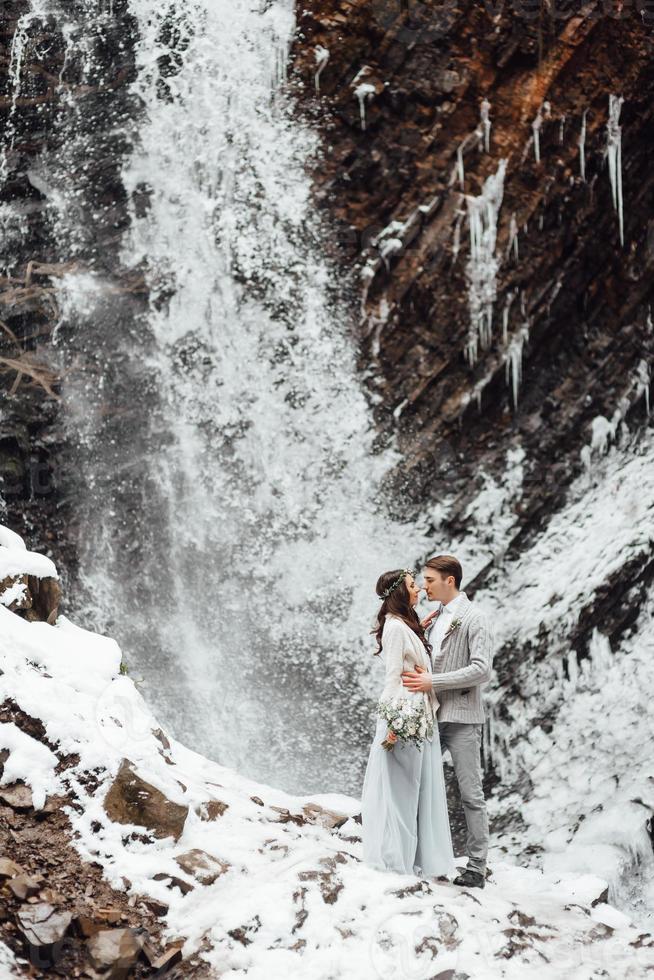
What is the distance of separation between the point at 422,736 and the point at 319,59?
315 inches

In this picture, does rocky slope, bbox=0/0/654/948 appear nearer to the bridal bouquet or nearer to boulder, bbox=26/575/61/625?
boulder, bbox=26/575/61/625

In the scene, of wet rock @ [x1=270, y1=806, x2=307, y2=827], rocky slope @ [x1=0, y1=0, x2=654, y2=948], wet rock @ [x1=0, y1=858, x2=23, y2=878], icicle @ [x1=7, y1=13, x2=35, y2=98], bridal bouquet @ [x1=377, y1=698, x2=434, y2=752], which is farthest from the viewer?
icicle @ [x1=7, y1=13, x2=35, y2=98]

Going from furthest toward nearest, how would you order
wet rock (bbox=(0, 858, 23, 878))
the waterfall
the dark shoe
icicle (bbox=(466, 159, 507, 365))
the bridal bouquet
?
icicle (bbox=(466, 159, 507, 365)) → the waterfall → the dark shoe → the bridal bouquet → wet rock (bbox=(0, 858, 23, 878))

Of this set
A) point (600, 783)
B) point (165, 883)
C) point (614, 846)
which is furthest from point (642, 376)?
point (165, 883)

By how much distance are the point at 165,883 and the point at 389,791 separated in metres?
1.10

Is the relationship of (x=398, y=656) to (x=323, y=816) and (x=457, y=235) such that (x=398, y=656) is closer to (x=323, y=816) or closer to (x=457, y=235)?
(x=323, y=816)

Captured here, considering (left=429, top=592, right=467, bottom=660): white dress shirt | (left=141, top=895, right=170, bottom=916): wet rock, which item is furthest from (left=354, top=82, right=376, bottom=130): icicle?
(left=141, top=895, right=170, bottom=916): wet rock

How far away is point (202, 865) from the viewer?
380 cm

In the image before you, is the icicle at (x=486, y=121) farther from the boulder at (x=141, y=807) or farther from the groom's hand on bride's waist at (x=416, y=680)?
the boulder at (x=141, y=807)

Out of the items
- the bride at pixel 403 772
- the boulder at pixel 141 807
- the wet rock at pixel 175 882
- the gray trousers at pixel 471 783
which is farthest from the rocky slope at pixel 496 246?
the wet rock at pixel 175 882

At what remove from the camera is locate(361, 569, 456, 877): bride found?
160 inches

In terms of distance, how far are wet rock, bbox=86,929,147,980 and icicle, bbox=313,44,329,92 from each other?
28.6 feet

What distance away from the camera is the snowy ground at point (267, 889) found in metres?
3.38

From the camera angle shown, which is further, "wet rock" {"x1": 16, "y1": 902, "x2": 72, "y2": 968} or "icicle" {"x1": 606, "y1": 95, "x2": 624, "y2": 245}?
"icicle" {"x1": 606, "y1": 95, "x2": 624, "y2": 245}
